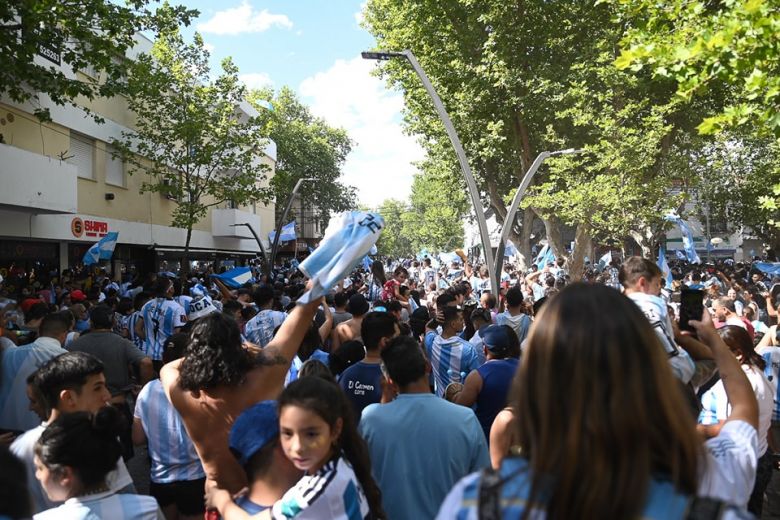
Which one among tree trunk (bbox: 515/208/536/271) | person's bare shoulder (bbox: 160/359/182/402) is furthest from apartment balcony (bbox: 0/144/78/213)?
tree trunk (bbox: 515/208/536/271)

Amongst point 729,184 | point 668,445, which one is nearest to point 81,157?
point 668,445

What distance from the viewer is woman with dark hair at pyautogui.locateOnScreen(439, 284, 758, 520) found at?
1326 millimetres

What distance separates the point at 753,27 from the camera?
545cm

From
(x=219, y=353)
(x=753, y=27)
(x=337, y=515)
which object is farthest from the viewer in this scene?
(x=753, y=27)

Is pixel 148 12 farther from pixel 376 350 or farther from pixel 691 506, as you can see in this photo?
pixel 691 506

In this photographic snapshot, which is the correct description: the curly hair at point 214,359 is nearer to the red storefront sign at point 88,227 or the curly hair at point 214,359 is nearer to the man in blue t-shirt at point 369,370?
the man in blue t-shirt at point 369,370

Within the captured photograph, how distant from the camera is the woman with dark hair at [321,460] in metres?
2.19

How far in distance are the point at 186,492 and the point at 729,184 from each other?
41.7 m

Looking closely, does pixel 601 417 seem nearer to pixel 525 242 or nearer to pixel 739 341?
pixel 739 341

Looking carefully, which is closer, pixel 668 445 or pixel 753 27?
pixel 668 445

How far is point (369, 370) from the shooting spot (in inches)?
179

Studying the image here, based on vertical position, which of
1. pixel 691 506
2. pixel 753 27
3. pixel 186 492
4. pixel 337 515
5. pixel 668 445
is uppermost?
pixel 753 27

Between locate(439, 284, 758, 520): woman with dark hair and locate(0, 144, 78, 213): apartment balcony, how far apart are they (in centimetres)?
1464

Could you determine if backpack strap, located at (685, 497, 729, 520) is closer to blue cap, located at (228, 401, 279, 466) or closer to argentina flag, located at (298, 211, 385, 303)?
blue cap, located at (228, 401, 279, 466)
